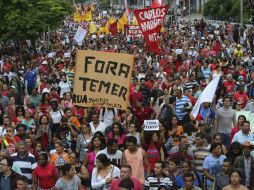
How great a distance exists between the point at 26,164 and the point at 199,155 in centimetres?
249

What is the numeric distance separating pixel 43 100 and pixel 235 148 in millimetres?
5839

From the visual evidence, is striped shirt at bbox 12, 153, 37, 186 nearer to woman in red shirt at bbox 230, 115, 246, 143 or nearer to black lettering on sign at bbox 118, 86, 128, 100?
black lettering on sign at bbox 118, 86, 128, 100

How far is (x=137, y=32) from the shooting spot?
34.9 m

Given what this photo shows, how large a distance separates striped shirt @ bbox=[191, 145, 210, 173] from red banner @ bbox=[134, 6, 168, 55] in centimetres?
1143

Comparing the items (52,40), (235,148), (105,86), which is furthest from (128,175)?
(52,40)

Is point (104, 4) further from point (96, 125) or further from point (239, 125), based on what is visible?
point (239, 125)

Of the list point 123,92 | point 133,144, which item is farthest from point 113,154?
point 123,92

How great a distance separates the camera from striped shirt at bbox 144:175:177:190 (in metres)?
9.66

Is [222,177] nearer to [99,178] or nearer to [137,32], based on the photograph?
[99,178]

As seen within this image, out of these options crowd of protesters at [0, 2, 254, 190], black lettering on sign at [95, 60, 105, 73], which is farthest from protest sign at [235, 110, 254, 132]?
black lettering on sign at [95, 60, 105, 73]

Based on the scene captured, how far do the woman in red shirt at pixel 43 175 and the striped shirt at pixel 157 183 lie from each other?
123 cm

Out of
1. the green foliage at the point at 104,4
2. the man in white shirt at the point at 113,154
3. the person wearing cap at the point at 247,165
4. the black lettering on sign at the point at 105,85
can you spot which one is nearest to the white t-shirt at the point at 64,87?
the black lettering on sign at the point at 105,85

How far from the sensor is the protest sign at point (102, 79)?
40.9 ft

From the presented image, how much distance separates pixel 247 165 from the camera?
10266 millimetres
